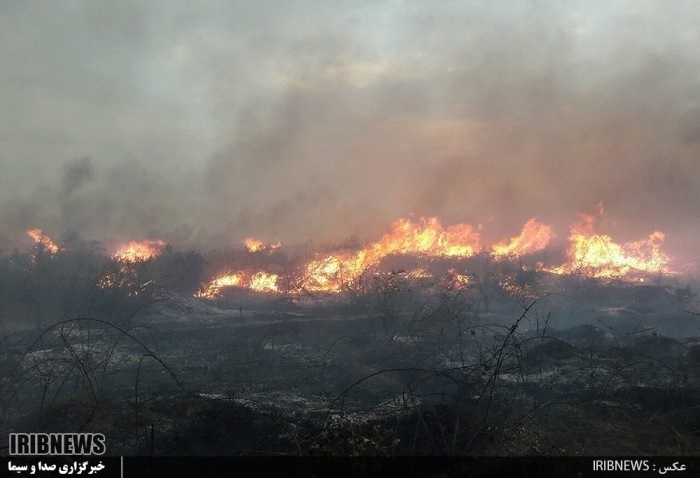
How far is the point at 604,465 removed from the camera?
757cm

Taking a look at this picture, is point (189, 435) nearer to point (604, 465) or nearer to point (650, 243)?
point (604, 465)

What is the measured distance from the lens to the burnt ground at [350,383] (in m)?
8.42

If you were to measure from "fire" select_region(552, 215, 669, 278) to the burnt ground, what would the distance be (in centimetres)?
800

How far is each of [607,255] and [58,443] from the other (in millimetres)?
39550

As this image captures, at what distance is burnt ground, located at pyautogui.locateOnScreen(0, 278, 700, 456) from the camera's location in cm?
842

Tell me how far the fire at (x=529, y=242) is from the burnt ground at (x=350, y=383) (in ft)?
45.1

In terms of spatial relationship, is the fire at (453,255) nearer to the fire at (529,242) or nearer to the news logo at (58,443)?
the fire at (529,242)

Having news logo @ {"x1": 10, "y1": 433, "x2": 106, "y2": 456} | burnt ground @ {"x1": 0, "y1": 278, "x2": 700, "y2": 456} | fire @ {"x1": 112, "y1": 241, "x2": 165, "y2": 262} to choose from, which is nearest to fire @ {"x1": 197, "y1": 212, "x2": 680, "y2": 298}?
burnt ground @ {"x1": 0, "y1": 278, "x2": 700, "y2": 456}

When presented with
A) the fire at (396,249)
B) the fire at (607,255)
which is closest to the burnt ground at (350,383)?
the fire at (396,249)

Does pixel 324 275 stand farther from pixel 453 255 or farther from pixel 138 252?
pixel 138 252

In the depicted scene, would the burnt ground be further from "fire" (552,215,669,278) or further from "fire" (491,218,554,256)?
"fire" (491,218,554,256)

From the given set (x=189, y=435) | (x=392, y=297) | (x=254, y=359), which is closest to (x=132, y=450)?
(x=189, y=435)

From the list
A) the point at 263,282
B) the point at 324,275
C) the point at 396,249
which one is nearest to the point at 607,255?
the point at 396,249

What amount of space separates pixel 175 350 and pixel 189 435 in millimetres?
8879
